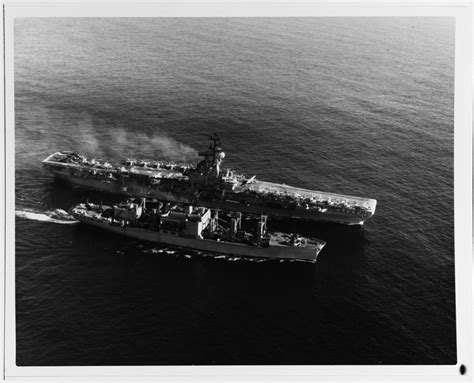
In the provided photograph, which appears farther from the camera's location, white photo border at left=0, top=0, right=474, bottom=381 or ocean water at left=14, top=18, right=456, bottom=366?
ocean water at left=14, top=18, right=456, bottom=366

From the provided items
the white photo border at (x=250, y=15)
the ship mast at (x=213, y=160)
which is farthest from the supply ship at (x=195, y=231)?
the white photo border at (x=250, y=15)

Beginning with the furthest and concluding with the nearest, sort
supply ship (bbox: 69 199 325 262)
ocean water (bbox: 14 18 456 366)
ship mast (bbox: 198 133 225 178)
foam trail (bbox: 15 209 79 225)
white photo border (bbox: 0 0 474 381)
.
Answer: ship mast (bbox: 198 133 225 178) < foam trail (bbox: 15 209 79 225) < supply ship (bbox: 69 199 325 262) < ocean water (bbox: 14 18 456 366) < white photo border (bbox: 0 0 474 381)

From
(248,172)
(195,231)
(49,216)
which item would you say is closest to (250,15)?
(195,231)

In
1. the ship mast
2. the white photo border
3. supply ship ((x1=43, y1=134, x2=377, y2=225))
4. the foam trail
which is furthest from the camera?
the ship mast

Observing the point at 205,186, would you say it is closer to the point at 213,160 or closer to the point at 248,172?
the point at 213,160

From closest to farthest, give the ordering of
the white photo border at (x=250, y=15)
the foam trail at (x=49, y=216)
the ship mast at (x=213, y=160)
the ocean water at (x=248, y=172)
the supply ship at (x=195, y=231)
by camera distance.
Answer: the white photo border at (x=250, y=15) < the ocean water at (x=248, y=172) < the supply ship at (x=195, y=231) < the foam trail at (x=49, y=216) < the ship mast at (x=213, y=160)

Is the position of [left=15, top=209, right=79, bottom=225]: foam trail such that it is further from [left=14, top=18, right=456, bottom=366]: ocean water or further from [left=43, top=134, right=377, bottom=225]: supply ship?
[left=43, top=134, right=377, bottom=225]: supply ship

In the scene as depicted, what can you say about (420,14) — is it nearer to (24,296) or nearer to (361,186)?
(361,186)

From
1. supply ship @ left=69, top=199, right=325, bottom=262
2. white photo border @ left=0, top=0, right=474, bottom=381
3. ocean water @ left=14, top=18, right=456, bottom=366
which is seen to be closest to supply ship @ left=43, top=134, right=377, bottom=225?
ocean water @ left=14, top=18, right=456, bottom=366

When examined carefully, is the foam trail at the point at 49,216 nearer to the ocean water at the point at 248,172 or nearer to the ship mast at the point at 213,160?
the ocean water at the point at 248,172
